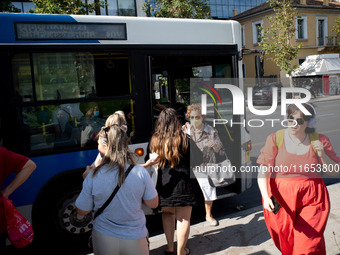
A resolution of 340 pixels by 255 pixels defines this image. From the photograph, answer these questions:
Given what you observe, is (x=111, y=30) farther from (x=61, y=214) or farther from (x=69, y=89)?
(x=61, y=214)

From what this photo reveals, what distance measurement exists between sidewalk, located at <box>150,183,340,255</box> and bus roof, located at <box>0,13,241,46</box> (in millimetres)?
2630

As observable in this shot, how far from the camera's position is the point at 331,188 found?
6305 mm

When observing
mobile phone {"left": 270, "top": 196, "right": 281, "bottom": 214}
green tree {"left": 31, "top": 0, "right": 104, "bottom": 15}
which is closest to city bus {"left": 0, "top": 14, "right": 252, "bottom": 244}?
mobile phone {"left": 270, "top": 196, "right": 281, "bottom": 214}

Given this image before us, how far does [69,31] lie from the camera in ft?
14.5

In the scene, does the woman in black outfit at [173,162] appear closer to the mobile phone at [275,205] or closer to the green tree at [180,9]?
the mobile phone at [275,205]

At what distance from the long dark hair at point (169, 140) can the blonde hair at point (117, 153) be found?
3.10ft

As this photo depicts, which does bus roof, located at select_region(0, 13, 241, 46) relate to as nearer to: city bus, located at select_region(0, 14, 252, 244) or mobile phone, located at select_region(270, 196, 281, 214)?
city bus, located at select_region(0, 14, 252, 244)

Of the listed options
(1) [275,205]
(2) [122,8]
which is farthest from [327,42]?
(1) [275,205]

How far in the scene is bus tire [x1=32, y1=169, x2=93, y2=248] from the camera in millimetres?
4488

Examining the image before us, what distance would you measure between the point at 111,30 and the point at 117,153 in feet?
8.07

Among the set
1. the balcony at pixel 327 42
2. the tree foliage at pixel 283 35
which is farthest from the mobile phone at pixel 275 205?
the balcony at pixel 327 42

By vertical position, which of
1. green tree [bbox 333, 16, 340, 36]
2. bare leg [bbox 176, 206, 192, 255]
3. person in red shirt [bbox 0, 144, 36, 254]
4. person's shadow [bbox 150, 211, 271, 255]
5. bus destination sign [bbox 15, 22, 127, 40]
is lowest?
person's shadow [bbox 150, 211, 271, 255]

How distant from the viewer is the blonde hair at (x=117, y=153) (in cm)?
269

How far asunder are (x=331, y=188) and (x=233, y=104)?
2474mm
